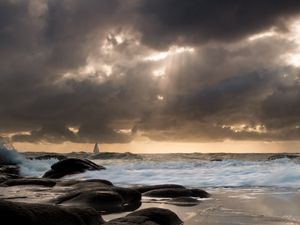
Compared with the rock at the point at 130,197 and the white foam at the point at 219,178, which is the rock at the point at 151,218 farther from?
the white foam at the point at 219,178

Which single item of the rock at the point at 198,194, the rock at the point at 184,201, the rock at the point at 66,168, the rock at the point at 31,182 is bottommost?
the rock at the point at 184,201

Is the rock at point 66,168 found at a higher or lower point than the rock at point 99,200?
higher

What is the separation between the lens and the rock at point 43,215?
17.0 feet

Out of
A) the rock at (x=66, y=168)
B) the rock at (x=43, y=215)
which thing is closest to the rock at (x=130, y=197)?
the rock at (x=43, y=215)

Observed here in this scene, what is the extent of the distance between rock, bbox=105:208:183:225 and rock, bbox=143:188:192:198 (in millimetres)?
3595

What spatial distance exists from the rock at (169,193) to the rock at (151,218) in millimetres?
3595

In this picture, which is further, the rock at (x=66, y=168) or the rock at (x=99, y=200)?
the rock at (x=66, y=168)

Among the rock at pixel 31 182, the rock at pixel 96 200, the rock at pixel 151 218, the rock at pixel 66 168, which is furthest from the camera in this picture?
the rock at pixel 66 168

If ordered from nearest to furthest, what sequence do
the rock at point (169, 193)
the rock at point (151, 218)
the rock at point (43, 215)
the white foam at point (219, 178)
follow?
the rock at point (43, 215) → the rock at point (151, 218) → the rock at point (169, 193) → the white foam at point (219, 178)

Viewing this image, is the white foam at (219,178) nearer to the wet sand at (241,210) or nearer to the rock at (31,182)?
the rock at (31,182)

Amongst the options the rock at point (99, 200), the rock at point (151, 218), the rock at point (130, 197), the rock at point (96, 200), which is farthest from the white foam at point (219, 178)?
the rock at point (151, 218)

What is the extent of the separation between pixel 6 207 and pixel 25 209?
313mm

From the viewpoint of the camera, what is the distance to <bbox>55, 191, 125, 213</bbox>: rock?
8484mm

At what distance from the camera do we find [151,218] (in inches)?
258
